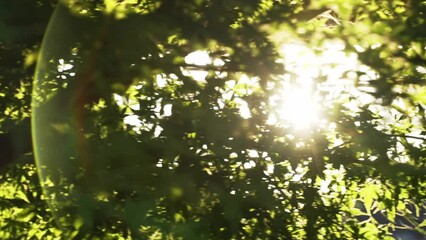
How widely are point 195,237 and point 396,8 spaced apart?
2.85 meters

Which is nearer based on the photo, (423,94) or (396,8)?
(423,94)

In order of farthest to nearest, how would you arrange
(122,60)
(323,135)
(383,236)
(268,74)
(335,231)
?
1. (383,236)
2. (335,231)
3. (323,135)
4. (268,74)
5. (122,60)

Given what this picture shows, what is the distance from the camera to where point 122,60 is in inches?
159

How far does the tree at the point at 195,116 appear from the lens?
160 inches

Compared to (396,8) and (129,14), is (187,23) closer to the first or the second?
(129,14)

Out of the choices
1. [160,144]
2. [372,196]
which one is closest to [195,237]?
[160,144]

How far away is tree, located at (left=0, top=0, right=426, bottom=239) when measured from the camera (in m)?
4.05

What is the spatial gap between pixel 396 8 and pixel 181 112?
91.4 inches

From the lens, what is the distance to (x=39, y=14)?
170 inches

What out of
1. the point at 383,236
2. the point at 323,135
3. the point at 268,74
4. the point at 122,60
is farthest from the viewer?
the point at 383,236

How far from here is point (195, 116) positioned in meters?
4.30

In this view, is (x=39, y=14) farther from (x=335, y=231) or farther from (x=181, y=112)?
(x=335, y=231)

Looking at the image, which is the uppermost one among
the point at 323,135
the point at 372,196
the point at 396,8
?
the point at 396,8

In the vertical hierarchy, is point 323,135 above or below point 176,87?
below
